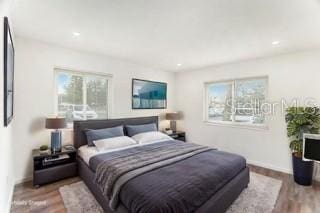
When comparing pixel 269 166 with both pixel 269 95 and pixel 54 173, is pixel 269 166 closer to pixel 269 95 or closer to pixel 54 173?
pixel 269 95

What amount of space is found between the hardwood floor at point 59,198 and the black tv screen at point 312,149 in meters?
0.63

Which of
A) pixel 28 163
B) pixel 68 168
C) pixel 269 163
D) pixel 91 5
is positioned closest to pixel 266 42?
pixel 269 163

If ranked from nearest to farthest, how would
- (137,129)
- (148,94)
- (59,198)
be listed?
(59,198)
(137,129)
(148,94)

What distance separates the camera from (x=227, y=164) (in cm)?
238

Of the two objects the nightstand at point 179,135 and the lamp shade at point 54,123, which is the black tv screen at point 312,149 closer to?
the nightstand at point 179,135

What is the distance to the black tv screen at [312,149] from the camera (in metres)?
2.42

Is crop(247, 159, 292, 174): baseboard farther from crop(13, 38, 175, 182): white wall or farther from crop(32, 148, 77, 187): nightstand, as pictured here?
crop(13, 38, 175, 182): white wall

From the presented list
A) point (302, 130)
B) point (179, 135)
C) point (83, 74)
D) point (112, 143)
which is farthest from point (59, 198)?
point (302, 130)

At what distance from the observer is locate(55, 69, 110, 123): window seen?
3.39m

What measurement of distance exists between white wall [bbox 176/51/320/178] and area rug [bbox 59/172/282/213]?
824 mm

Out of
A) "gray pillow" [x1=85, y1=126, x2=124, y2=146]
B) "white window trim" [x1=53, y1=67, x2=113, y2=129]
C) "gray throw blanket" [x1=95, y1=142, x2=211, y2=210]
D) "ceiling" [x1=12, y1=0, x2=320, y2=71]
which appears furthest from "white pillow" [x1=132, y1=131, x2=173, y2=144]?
"ceiling" [x1=12, y1=0, x2=320, y2=71]

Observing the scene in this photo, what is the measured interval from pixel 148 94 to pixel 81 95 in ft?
5.77

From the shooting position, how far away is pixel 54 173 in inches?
113

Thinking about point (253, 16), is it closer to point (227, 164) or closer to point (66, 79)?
point (227, 164)
